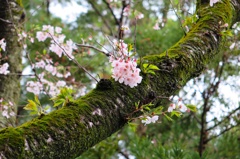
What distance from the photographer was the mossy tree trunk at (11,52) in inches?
79.7

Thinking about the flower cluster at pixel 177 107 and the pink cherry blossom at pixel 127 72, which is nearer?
the pink cherry blossom at pixel 127 72

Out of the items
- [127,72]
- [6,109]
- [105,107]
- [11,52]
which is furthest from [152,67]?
[11,52]

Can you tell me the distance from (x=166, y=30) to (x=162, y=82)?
2.04 m

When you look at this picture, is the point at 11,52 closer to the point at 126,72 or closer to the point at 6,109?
the point at 6,109

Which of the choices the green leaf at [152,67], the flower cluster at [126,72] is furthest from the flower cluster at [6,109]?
the green leaf at [152,67]

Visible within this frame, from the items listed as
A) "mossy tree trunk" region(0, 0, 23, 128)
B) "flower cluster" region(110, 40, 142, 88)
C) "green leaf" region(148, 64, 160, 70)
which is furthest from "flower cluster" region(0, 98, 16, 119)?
"green leaf" region(148, 64, 160, 70)

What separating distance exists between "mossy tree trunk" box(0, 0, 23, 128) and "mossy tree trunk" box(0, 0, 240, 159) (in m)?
1.04

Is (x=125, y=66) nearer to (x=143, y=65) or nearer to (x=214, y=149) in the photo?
(x=143, y=65)

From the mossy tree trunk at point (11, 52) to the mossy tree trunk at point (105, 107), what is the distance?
104cm

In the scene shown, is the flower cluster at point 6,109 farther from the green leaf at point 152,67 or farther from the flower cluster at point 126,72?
the green leaf at point 152,67

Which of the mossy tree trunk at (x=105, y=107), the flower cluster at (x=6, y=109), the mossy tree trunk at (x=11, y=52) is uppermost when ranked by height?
the mossy tree trunk at (x=11, y=52)

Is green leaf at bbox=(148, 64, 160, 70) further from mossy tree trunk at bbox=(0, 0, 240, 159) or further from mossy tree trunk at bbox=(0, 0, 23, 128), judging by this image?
mossy tree trunk at bbox=(0, 0, 23, 128)

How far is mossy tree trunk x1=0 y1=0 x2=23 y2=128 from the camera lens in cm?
203

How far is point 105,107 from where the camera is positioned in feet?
3.45
